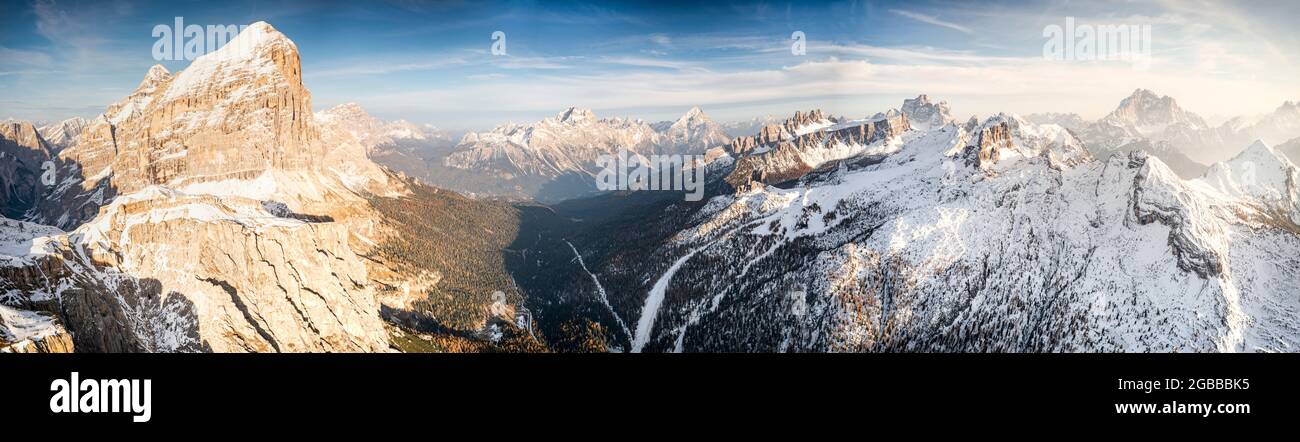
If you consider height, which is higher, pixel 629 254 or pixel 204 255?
pixel 204 255

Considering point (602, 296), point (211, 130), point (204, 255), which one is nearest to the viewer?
point (204, 255)

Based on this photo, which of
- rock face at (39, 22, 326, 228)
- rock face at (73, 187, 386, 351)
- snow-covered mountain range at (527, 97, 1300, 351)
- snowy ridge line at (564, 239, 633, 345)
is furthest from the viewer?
rock face at (39, 22, 326, 228)

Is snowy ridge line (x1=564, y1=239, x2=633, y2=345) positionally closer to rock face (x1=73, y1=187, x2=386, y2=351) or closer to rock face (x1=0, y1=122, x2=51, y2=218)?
rock face (x1=73, y1=187, x2=386, y2=351)

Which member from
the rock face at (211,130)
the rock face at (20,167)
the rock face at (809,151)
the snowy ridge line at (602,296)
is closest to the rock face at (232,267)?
the snowy ridge line at (602,296)

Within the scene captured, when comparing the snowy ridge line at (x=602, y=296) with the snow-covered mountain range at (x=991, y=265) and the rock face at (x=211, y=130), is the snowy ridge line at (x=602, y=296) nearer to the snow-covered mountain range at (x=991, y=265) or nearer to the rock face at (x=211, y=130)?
the snow-covered mountain range at (x=991, y=265)

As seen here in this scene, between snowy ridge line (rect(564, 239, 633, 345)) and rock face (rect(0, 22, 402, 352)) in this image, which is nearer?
rock face (rect(0, 22, 402, 352))

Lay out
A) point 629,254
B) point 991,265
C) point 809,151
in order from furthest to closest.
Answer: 1. point 809,151
2. point 629,254
3. point 991,265

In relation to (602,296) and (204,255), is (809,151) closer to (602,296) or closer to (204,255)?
(602,296)

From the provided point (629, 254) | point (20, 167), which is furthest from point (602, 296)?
point (20, 167)

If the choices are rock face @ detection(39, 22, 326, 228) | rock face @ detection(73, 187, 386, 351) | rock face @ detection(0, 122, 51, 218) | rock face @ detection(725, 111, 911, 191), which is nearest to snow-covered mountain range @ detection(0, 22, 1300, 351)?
rock face @ detection(73, 187, 386, 351)
